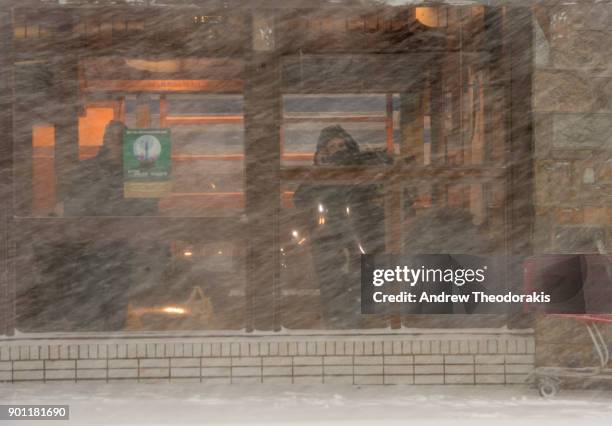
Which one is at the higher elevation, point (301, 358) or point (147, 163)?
point (147, 163)

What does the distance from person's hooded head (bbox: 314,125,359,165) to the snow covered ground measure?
→ 203 cm

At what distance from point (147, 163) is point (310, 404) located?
8.45 ft

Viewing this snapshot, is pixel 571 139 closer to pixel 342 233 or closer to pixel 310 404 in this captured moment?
pixel 342 233

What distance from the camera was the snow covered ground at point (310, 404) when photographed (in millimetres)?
8523

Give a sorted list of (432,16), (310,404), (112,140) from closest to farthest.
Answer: (310,404) < (112,140) < (432,16)

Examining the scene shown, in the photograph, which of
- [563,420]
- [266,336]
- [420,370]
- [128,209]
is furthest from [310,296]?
[563,420]

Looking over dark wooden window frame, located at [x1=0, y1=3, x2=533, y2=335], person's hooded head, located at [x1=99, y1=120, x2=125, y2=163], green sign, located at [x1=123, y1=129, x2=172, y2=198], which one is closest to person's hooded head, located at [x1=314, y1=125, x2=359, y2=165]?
dark wooden window frame, located at [x1=0, y1=3, x2=533, y2=335]

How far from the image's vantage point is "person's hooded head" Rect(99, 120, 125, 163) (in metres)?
9.42

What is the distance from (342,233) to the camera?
9586 millimetres

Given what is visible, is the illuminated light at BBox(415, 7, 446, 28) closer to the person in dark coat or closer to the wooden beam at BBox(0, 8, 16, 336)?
the person in dark coat

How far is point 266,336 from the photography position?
9.44 meters

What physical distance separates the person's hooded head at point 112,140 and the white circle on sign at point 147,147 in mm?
152

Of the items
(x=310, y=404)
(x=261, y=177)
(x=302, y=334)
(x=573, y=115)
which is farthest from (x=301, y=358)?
(x=573, y=115)

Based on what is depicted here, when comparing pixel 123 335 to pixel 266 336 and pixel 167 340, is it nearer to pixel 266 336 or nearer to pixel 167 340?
pixel 167 340
